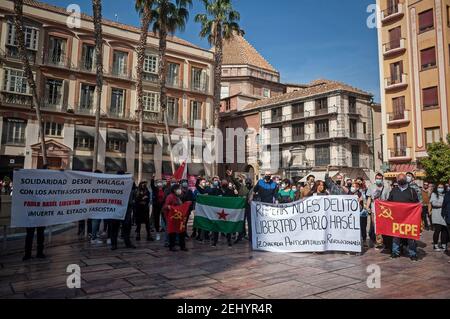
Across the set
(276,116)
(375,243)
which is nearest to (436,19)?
(276,116)

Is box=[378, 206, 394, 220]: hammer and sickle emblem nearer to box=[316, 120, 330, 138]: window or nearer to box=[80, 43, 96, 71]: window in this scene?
box=[80, 43, 96, 71]: window

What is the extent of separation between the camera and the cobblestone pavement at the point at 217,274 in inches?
197

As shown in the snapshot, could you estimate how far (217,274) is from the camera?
6.11 metres

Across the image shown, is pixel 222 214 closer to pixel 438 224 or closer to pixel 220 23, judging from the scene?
pixel 438 224

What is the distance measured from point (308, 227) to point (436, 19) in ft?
89.2

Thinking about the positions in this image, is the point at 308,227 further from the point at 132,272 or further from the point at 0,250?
the point at 0,250

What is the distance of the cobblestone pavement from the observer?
4.99m

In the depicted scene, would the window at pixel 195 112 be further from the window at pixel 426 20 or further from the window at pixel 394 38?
the window at pixel 426 20

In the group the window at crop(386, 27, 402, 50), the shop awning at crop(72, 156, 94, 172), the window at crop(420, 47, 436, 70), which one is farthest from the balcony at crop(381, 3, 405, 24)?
the shop awning at crop(72, 156, 94, 172)

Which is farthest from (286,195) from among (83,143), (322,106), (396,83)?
(322,106)

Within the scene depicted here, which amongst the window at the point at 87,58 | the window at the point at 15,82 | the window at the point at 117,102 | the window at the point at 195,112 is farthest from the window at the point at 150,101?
the window at the point at 15,82

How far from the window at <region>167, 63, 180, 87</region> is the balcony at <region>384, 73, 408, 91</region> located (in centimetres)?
2102

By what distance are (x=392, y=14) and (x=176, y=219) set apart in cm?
3113

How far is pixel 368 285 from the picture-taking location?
5.35m
